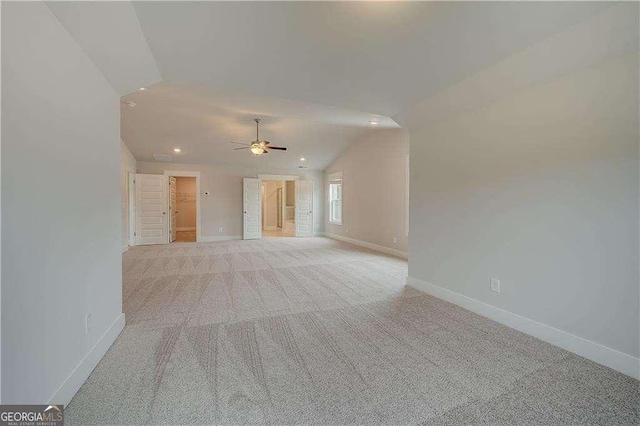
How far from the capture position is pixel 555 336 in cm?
224

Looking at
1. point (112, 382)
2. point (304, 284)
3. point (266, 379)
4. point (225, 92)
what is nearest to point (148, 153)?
point (225, 92)

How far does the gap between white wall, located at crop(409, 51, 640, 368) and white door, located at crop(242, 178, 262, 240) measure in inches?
248

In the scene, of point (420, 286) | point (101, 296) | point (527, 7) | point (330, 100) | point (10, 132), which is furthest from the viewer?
point (420, 286)

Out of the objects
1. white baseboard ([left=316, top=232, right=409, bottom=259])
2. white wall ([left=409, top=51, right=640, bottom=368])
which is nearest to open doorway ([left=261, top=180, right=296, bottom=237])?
white baseboard ([left=316, top=232, right=409, bottom=259])

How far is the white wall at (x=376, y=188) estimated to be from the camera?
599cm

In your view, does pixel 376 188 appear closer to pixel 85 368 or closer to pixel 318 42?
pixel 318 42

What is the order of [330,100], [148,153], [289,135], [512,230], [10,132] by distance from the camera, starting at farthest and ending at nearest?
[148,153]
[289,135]
[330,100]
[512,230]
[10,132]

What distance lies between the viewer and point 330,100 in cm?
316

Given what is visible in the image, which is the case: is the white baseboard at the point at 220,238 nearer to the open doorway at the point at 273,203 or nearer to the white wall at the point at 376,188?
the open doorway at the point at 273,203

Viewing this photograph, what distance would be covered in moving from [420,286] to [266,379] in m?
2.54

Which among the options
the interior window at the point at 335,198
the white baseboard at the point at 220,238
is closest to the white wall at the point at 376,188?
the interior window at the point at 335,198

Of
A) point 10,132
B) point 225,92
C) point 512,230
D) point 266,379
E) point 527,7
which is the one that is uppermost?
point 225,92

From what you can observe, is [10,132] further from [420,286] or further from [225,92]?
[420,286]

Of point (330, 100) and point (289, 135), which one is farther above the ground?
point (289, 135)
